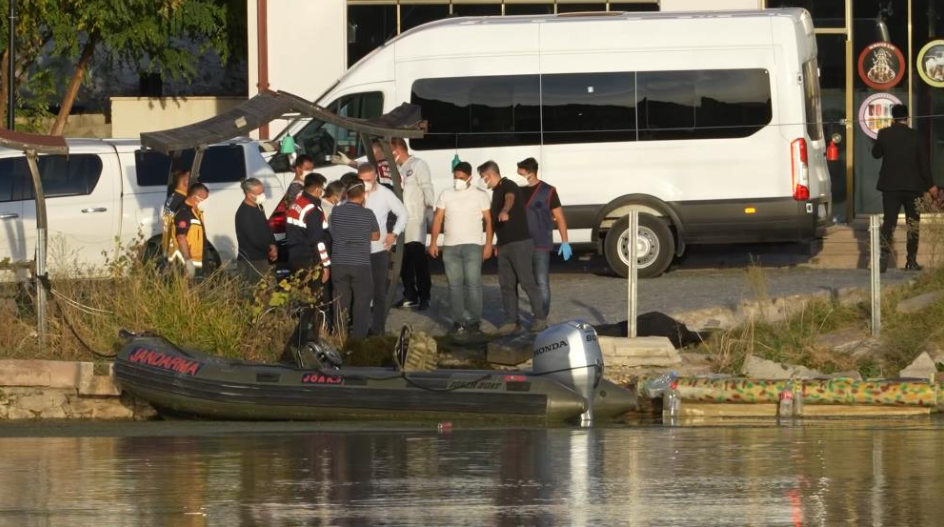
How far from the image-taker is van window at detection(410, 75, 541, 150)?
21.4 m

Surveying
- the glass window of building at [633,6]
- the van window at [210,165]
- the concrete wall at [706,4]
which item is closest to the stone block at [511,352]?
the van window at [210,165]

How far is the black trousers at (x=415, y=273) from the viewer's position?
19156 mm

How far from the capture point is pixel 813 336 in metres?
16.9

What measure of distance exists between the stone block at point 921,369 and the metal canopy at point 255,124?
17.1ft

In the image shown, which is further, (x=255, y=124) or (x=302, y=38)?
(x=302, y=38)

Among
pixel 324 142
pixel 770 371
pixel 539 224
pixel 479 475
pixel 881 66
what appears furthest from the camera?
pixel 881 66

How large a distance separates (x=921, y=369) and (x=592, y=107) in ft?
21.8

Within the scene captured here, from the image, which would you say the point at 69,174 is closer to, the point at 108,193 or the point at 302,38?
the point at 108,193

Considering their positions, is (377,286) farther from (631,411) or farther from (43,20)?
(43,20)

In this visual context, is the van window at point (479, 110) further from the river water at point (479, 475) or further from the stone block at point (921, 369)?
the river water at point (479, 475)

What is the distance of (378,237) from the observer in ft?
55.6

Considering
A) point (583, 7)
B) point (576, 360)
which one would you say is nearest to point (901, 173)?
point (583, 7)

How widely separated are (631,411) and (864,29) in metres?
12.0

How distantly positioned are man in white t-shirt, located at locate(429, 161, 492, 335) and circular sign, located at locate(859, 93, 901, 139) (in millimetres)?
9607
